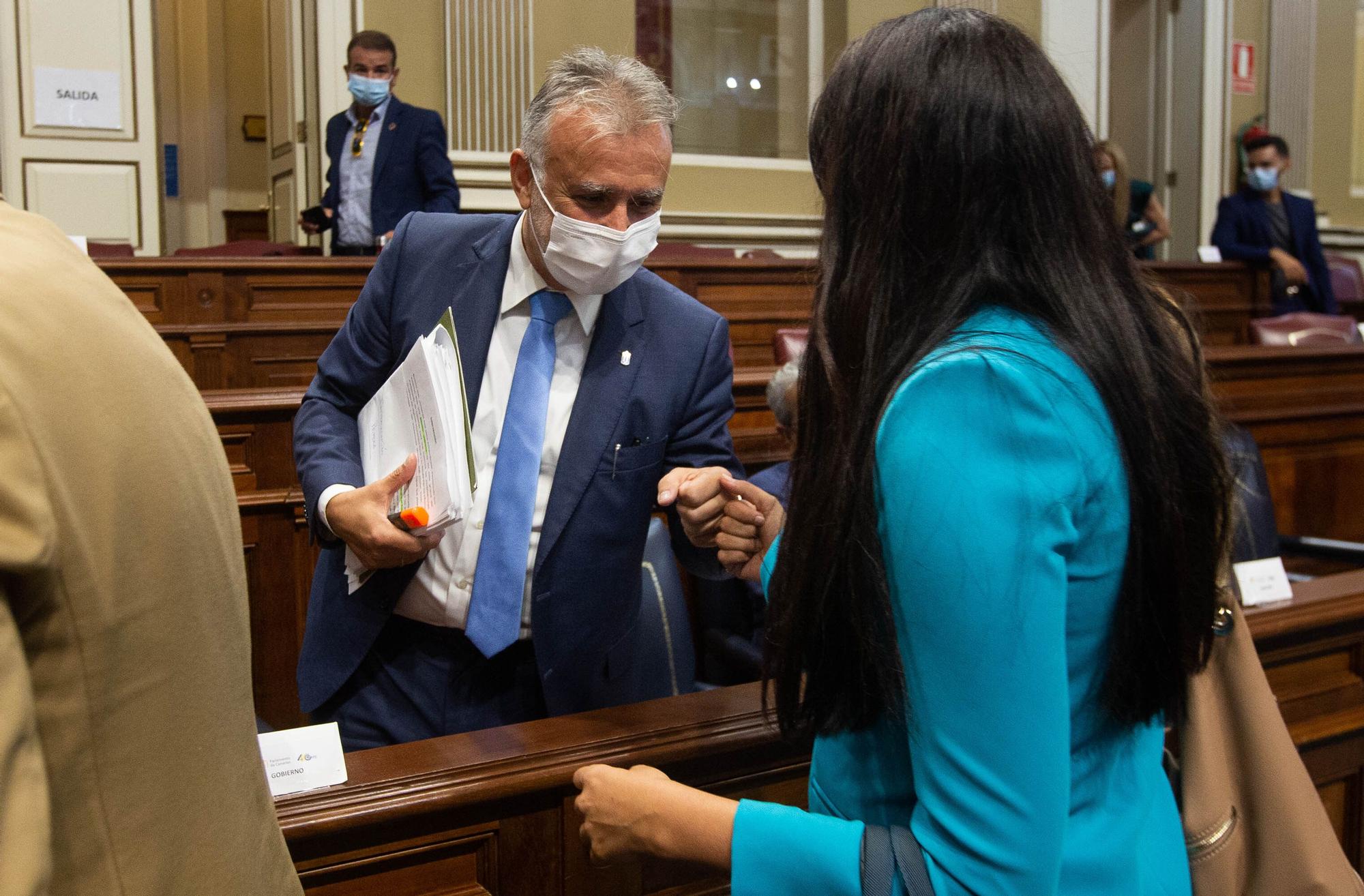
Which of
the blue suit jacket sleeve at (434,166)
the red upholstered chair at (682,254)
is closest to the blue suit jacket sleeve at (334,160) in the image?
the blue suit jacket sleeve at (434,166)

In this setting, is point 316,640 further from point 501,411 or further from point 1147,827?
point 1147,827

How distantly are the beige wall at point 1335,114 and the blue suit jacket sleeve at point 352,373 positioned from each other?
891 cm

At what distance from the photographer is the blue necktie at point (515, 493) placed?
1.44 meters

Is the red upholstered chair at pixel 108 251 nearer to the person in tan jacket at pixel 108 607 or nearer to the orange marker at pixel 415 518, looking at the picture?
the orange marker at pixel 415 518

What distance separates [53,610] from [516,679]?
102 cm

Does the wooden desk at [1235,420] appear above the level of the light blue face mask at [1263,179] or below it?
below

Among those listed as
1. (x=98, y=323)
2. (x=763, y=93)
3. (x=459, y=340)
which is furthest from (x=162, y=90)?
(x=98, y=323)

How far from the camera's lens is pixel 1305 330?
198 inches

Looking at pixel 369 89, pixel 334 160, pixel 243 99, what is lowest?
pixel 334 160

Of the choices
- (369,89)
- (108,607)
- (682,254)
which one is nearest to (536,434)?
(108,607)

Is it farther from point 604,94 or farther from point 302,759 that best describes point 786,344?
point 302,759

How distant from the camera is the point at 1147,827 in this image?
A: 0.90m

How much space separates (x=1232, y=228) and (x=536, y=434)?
5810mm

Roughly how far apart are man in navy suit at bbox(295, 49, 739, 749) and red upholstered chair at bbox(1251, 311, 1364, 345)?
4.13m
